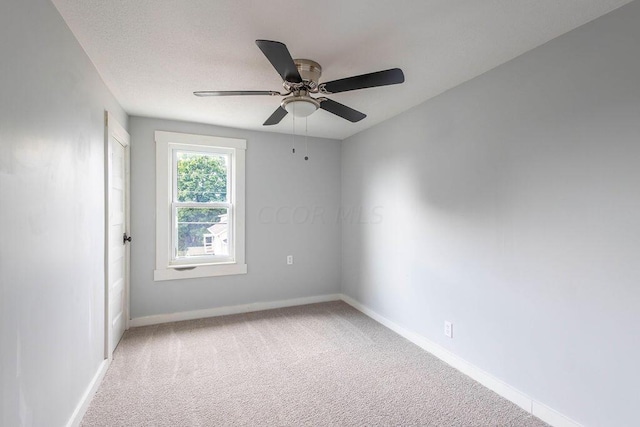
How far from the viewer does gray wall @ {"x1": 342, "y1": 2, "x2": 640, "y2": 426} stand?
5.16ft

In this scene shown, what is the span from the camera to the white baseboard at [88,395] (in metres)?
1.79

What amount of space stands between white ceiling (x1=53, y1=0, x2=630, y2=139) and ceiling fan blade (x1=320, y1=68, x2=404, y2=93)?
0.26 meters

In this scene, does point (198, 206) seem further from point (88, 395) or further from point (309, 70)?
point (309, 70)

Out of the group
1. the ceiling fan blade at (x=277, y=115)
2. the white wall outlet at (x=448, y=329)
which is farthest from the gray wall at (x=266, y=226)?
the white wall outlet at (x=448, y=329)

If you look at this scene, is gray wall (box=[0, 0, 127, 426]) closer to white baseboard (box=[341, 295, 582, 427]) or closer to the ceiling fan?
the ceiling fan

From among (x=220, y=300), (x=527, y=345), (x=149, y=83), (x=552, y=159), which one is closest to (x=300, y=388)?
(x=527, y=345)

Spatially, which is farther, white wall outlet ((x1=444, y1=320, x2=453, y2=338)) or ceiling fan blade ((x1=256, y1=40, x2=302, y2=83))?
white wall outlet ((x1=444, y1=320, x2=453, y2=338))

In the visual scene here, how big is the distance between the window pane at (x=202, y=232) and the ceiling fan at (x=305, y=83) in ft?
6.13

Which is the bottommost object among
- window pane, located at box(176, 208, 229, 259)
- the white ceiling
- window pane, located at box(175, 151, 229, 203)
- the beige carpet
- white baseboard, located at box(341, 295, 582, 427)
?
the beige carpet

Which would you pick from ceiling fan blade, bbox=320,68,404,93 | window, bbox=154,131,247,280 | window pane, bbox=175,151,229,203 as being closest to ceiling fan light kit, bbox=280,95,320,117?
ceiling fan blade, bbox=320,68,404,93

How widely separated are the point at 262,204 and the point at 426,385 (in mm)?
2704

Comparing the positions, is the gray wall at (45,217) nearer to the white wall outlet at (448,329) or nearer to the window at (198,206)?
the window at (198,206)

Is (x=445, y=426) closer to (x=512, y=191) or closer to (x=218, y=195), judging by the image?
(x=512, y=191)

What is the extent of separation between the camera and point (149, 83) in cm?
248
